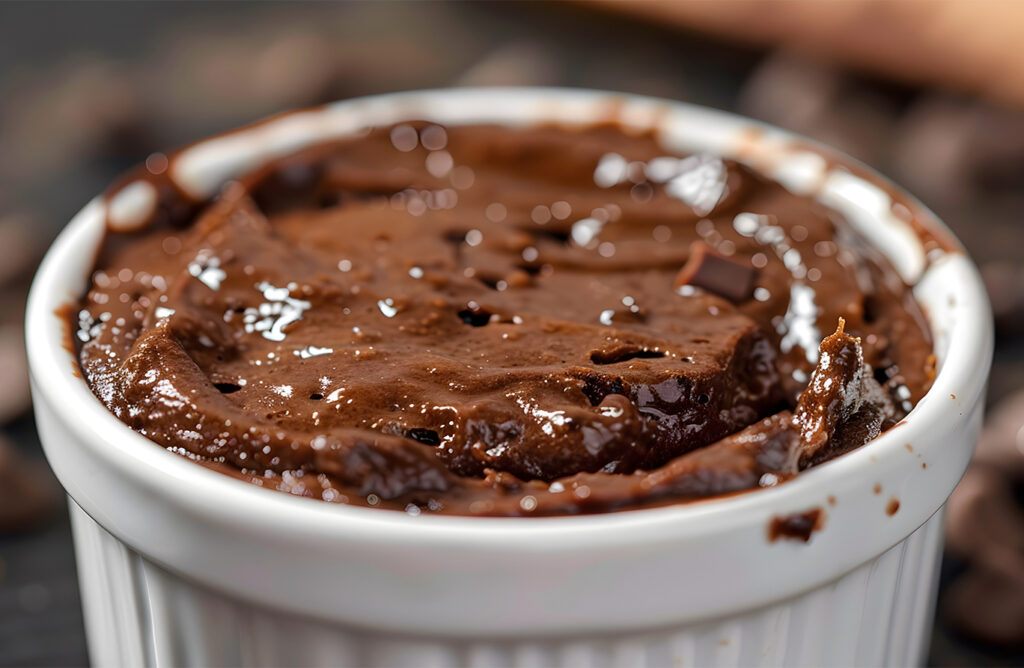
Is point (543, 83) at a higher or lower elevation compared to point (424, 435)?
lower

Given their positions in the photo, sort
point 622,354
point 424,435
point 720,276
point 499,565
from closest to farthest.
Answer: point 499,565 < point 424,435 < point 622,354 < point 720,276

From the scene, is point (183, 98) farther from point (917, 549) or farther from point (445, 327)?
point (917, 549)

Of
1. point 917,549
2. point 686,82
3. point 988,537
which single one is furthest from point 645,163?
point 686,82

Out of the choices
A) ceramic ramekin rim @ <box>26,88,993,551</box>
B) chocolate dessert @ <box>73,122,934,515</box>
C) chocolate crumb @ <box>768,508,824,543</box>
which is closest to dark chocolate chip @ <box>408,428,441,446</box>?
chocolate dessert @ <box>73,122,934,515</box>

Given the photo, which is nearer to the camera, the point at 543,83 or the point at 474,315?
the point at 474,315

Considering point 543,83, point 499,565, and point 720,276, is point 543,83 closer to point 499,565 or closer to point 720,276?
point 720,276

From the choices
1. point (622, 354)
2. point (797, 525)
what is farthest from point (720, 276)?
point (797, 525)

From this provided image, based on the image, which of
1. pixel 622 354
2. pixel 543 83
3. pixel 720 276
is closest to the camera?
pixel 622 354
